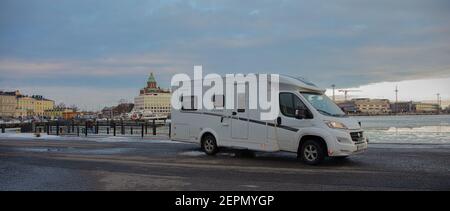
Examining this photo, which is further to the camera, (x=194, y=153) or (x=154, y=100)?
(x=154, y=100)

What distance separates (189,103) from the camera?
15812 mm

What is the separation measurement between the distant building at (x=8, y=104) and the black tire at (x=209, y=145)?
174158mm

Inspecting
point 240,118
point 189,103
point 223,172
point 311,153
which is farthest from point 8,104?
point 311,153

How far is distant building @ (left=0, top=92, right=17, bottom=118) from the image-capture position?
169250mm

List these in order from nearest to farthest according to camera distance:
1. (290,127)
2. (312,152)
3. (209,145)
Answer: (312,152) < (290,127) < (209,145)

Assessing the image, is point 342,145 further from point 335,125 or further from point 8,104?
point 8,104

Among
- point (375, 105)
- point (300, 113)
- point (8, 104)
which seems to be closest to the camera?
point (300, 113)

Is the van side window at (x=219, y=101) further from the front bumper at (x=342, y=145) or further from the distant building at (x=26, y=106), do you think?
the distant building at (x=26, y=106)

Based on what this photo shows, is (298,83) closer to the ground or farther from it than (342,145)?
farther from it

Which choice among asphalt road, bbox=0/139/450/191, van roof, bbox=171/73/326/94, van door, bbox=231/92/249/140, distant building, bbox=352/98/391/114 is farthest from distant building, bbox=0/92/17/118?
van roof, bbox=171/73/326/94

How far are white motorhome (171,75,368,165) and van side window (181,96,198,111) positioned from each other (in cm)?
4

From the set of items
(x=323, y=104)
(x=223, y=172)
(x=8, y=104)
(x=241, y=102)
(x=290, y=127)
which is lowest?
(x=223, y=172)

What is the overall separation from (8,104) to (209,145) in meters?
180
